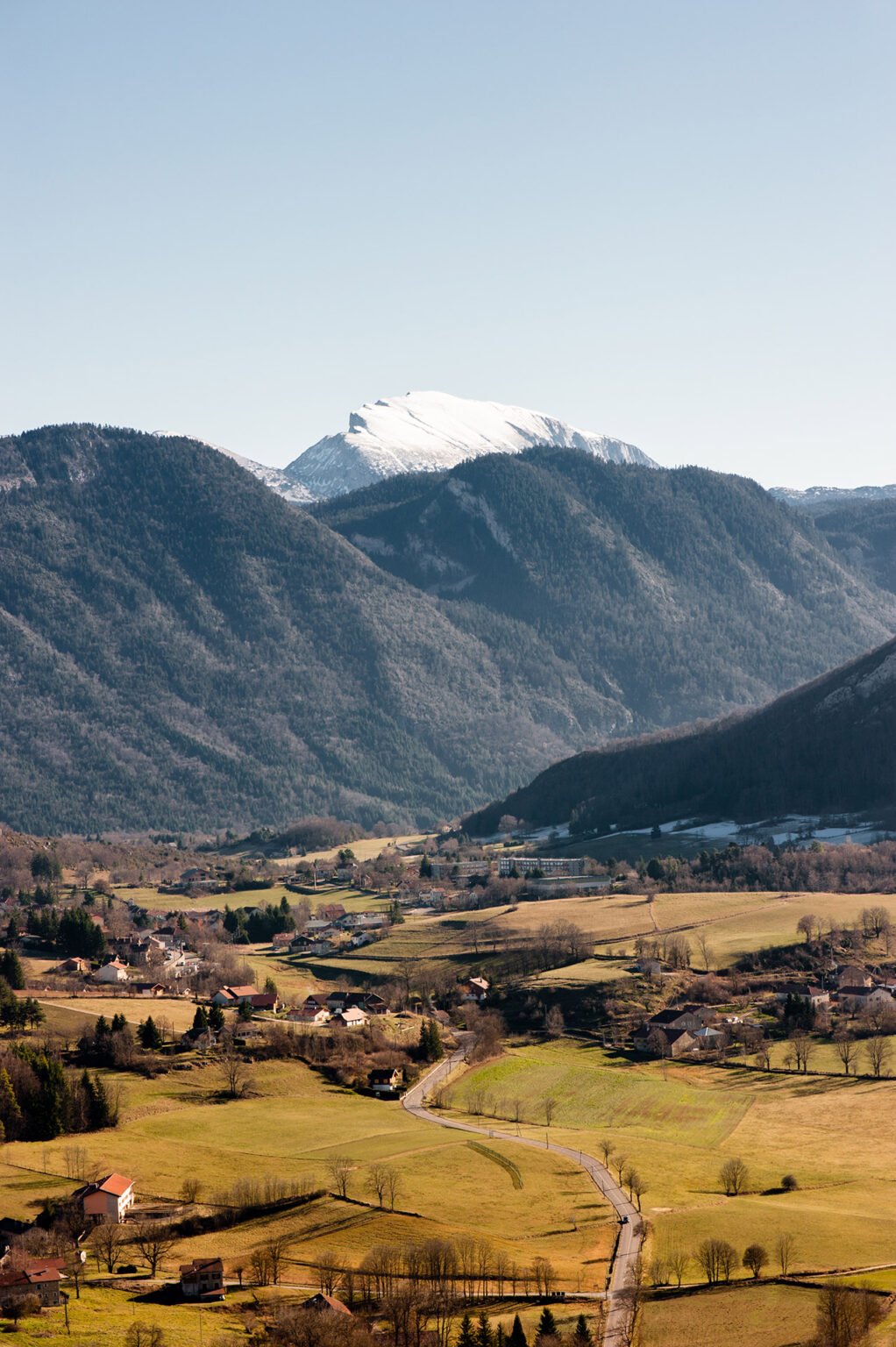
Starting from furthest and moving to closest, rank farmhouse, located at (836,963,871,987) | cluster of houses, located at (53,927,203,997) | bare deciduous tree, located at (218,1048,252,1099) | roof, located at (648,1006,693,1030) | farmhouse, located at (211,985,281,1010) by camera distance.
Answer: cluster of houses, located at (53,927,203,997) < farmhouse, located at (836,963,871,987) < farmhouse, located at (211,985,281,1010) < roof, located at (648,1006,693,1030) < bare deciduous tree, located at (218,1048,252,1099)

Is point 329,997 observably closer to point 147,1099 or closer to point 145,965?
point 145,965

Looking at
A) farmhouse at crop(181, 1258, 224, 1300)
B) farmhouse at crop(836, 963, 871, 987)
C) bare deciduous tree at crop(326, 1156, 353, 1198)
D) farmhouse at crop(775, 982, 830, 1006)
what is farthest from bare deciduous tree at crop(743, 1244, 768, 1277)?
farmhouse at crop(836, 963, 871, 987)

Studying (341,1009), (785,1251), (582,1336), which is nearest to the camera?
(582,1336)

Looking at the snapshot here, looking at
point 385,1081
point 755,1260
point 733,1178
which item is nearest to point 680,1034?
point 385,1081

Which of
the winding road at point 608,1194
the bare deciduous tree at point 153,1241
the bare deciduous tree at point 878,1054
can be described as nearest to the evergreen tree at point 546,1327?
the winding road at point 608,1194

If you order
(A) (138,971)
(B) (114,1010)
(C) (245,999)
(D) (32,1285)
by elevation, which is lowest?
(D) (32,1285)

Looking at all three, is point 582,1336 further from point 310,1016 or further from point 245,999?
point 245,999

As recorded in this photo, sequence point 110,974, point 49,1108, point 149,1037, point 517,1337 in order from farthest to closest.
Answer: point 110,974, point 149,1037, point 49,1108, point 517,1337

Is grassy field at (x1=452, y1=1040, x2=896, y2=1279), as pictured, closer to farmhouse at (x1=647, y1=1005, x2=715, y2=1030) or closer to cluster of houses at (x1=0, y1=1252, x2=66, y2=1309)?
farmhouse at (x1=647, y1=1005, x2=715, y2=1030)
